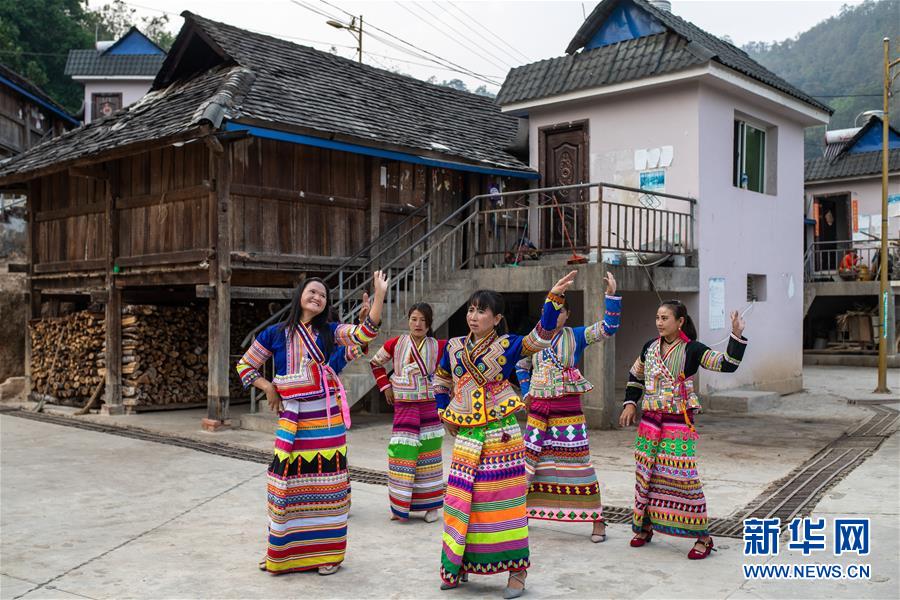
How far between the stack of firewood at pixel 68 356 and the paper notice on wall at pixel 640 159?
28.9ft

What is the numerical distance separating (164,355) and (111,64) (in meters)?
21.4

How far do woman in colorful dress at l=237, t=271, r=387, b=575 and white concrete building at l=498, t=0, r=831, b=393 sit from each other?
7190 mm

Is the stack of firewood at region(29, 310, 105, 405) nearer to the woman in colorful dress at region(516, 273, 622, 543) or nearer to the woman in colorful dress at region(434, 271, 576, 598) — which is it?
the woman in colorful dress at region(516, 273, 622, 543)

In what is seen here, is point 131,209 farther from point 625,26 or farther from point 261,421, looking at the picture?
point 625,26

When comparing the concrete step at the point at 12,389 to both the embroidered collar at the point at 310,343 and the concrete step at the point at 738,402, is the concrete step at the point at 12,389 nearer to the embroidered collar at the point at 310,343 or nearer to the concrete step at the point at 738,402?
the concrete step at the point at 738,402

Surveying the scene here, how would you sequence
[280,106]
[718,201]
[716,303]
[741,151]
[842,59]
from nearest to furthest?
1. [280,106]
2. [716,303]
3. [718,201]
4. [741,151]
5. [842,59]

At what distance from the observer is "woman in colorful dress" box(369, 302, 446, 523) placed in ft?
20.8

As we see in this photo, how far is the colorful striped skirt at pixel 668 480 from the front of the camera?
5.24m

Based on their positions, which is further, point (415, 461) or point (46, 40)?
point (46, 40)

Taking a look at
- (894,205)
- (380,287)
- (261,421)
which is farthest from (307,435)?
(894,205)

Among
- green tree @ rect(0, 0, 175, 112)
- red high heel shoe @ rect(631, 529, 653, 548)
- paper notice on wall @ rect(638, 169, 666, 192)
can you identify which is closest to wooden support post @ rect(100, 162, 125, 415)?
paper notice on wall @ rect(638, 169, 666, 192)

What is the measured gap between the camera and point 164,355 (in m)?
13.4

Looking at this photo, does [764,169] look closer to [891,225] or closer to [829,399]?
[829,399]

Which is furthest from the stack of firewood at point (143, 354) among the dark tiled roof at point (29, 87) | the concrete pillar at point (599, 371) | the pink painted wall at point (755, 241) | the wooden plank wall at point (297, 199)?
the dark tiled roof at point (29, 87)
